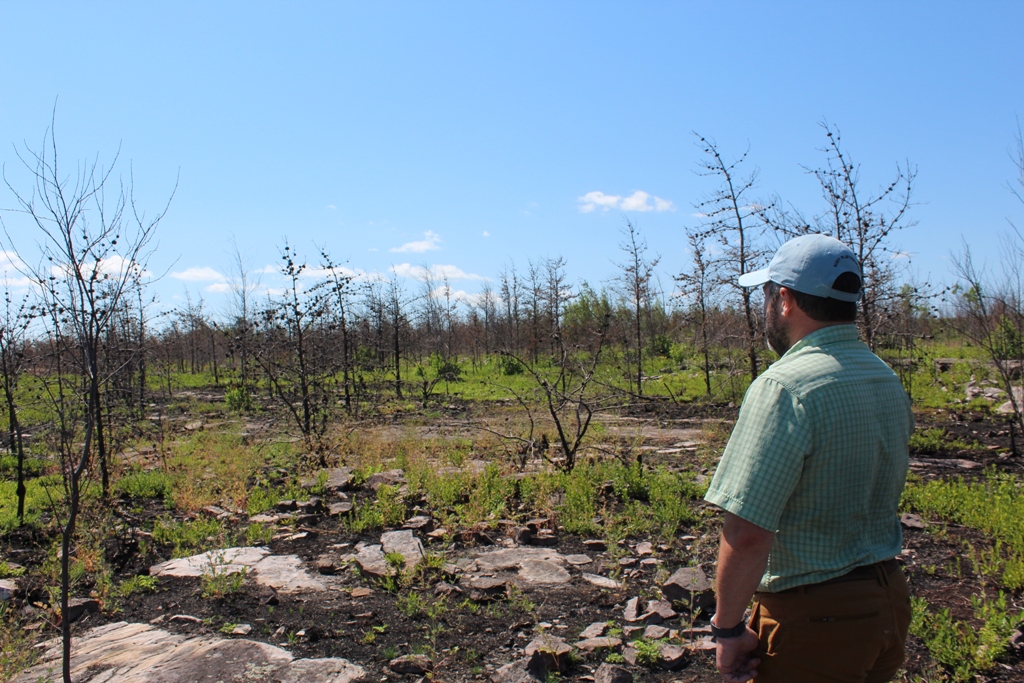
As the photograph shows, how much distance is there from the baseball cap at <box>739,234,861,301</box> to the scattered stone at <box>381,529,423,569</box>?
416 centimetres

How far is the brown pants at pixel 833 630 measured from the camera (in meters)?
1.84

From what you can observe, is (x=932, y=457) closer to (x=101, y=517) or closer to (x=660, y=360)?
(x=101, y=517)

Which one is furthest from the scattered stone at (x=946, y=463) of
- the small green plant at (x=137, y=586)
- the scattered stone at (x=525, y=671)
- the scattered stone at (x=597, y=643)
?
the small green plant at (x=137, y=586)

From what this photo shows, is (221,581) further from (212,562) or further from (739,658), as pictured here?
(739,658)

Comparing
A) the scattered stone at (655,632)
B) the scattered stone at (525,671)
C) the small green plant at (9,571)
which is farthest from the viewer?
the small green plant at (9,571)

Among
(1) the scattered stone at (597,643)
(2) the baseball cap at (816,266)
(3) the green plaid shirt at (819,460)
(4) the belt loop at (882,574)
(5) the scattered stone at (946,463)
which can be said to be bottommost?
(1) the scattered stone at (597,643)

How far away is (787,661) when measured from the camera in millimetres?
1873

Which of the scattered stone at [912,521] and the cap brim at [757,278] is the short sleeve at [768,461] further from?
the scattered stone at [912,521]

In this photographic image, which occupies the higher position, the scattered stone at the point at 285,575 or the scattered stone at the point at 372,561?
the scattered stone at the point at 372,561

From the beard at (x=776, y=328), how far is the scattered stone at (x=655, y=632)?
2.62 metres

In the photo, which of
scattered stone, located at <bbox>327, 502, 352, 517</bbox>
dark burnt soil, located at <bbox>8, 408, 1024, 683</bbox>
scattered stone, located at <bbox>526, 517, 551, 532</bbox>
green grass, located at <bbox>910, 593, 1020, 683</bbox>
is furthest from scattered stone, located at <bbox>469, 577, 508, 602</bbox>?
green grass, located at <bbox>910, 593, 1020, 683</bbox>

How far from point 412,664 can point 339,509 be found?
3452 millimetres

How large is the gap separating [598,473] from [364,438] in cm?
446

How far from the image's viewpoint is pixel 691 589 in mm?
4520
